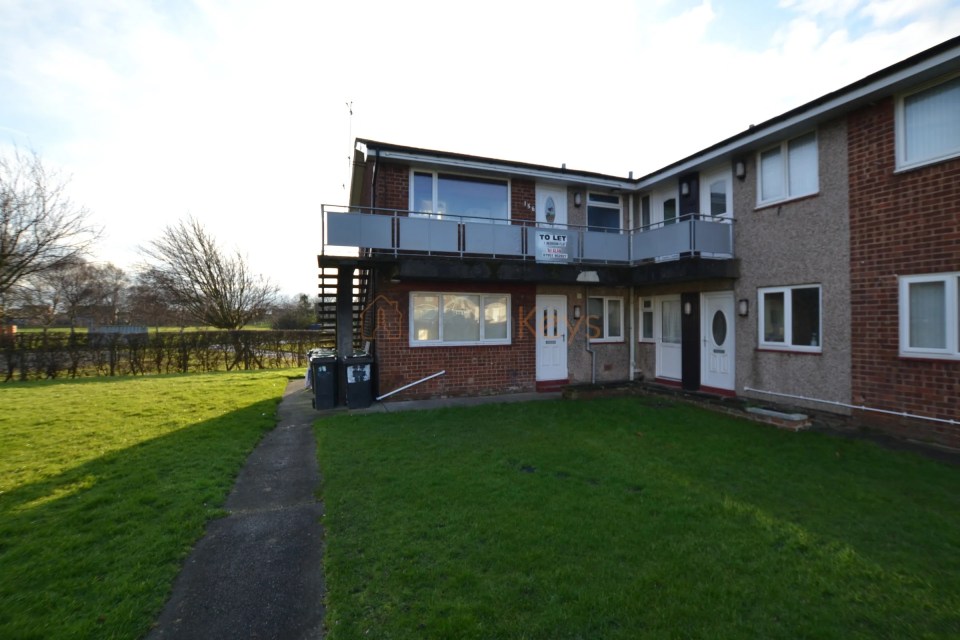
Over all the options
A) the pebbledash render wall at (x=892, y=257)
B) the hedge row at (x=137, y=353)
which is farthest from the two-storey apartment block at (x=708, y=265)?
the hedge row at (x=137, y=353)

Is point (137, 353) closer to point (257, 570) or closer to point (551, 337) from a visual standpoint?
point (551, 337)

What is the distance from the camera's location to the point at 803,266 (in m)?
7.99

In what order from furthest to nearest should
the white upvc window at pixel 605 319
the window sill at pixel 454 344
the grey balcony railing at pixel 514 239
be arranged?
the white upvc window at pixel 605 319, the window sill at pixel 454 344, the grey balcony railing at pixel 514 239

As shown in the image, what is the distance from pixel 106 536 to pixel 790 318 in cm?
1016

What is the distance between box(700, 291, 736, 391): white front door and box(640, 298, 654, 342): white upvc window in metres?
1.68

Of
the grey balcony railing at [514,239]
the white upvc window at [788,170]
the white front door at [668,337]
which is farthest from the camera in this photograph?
the white front door at [668,337]

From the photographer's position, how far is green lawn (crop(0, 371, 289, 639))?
2.80m

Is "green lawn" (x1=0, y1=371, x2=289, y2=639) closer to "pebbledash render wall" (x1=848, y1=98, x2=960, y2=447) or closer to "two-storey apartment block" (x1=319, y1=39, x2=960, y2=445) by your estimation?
"two-storey apartment block" (x1=319, y1=39, x2=960, y2=445)

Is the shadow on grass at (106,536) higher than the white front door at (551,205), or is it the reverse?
the white front door at (551,205)

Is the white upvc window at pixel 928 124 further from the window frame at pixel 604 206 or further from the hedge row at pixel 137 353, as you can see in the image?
the hedge row at pixel 137 353

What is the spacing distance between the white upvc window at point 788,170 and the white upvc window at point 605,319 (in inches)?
165

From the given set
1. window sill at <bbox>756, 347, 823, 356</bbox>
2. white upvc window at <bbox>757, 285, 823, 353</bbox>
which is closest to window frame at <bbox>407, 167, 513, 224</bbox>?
white upvc window at <bbox>757, 285, 823, 353</bbox>

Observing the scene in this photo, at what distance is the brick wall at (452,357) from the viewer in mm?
9648

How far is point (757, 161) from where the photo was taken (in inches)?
352
